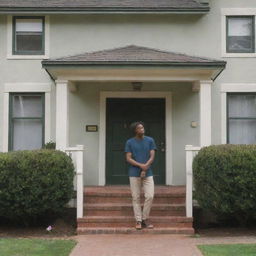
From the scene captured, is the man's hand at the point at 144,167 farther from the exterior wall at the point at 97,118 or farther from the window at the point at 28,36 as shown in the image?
the window at the point at 28,36

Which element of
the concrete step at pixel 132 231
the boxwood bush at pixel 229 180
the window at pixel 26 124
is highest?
the window at pixel 26 124

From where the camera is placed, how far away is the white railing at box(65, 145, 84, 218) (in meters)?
9.82

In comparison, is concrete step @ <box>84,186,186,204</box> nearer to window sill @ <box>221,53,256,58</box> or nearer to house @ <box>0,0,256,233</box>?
house @ <box>0,0,256,233</box>

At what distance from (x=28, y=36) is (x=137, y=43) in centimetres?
283

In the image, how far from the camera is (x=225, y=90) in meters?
12.3

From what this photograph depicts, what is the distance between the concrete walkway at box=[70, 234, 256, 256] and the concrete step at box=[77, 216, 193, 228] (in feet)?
1.65

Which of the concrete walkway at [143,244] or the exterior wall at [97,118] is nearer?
the concrete walkway at [143,244]

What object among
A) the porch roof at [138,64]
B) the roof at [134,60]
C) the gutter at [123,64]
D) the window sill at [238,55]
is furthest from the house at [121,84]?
the gutter at [123,64]

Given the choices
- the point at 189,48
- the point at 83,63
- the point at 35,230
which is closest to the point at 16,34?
the point at 83,63

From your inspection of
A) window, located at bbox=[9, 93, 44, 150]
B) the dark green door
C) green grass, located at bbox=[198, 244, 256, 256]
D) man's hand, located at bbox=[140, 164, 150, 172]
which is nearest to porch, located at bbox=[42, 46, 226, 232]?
the dark green door

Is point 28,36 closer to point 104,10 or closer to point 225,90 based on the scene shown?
point 104,10

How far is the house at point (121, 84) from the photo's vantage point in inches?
483

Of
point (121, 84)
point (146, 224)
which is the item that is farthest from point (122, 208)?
point (121, 84)

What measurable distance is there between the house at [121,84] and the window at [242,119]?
26mm
